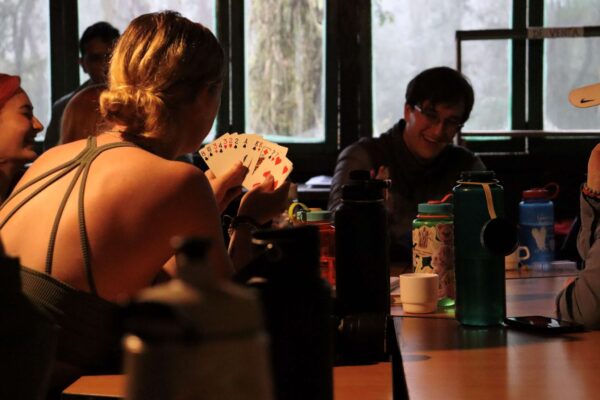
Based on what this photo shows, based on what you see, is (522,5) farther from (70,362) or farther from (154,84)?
(70,362)

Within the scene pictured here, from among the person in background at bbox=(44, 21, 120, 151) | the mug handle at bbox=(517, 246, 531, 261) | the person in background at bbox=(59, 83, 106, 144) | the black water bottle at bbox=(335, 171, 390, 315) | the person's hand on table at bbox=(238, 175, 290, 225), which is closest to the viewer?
the black water bottle at bbox=(335, 171, 390, 315)

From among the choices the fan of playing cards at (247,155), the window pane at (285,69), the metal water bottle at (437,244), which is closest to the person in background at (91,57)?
the window pane at (285,69)

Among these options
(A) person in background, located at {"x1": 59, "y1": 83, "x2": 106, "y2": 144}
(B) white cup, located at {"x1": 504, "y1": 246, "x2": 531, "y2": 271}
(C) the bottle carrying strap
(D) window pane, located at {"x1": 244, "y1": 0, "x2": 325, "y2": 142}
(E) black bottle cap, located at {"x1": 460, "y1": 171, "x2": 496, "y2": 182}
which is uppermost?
(D) window pane, located at {"x1": 244, "y1": 0, "x2": 325, "y2": 142}

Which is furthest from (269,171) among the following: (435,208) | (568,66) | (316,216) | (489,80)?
(568,66)

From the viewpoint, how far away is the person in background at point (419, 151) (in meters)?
4.01

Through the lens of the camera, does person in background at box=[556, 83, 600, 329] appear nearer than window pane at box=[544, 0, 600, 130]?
Yes

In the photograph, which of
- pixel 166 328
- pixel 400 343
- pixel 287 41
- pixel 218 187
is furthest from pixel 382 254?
pixel 287 41

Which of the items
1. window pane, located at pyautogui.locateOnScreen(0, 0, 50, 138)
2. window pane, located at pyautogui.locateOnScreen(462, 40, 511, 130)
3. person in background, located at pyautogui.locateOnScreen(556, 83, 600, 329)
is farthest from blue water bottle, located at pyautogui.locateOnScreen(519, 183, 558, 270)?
window pane, located at pyautogui.locateOnScreen(0, 0, 50, 138)

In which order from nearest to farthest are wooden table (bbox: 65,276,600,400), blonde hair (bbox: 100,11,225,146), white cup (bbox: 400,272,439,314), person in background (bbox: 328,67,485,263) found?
wooden table (bbox: 65,276,600,400)
blonde hair (bbox: 100,11,225,146)
white cup (bbox: 400,272,439,314)
person in background (bbox: 328,67,485,263)

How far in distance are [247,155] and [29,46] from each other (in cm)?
315

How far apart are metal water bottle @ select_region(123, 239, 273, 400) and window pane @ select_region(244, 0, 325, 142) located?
4763 millimetres

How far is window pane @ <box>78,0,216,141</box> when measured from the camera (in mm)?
5336

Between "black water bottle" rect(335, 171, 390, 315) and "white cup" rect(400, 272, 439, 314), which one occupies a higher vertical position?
"black water bottle" rect(335, 171, 390, 315)

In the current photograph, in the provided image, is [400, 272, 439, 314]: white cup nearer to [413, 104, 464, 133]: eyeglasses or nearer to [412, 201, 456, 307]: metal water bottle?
[412, 201, 456, 307]: metal water bottle
